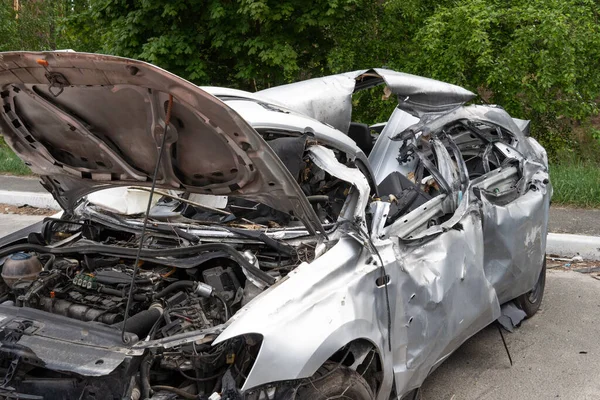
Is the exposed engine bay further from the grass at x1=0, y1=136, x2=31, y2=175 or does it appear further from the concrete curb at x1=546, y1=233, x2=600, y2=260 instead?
the grass at x1=0, y1=136, x2=31, y2=175

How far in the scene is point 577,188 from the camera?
8648 millimetres

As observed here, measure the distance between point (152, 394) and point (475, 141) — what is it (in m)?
3.54

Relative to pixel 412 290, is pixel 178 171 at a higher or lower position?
higher

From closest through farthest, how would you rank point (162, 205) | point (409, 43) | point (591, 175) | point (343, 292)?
point (343, 292) → point (162, 205) → point (591, 175) → point (409, 43)

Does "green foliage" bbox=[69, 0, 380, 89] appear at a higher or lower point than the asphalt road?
higher

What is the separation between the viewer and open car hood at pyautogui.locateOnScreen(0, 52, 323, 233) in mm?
2979

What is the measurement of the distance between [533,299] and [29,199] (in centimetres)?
732

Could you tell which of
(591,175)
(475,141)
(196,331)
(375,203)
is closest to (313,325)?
(196,331)

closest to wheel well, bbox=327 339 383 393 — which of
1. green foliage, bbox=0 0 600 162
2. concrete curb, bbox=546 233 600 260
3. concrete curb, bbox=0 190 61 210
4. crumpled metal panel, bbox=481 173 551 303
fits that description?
crumpled metal panel, bbox=481 173 551 303

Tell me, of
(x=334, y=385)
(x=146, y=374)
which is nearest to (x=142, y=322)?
(x=146, y=374)

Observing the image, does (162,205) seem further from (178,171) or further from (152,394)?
(152,394)

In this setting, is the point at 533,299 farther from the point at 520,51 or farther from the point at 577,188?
the point at 520,51

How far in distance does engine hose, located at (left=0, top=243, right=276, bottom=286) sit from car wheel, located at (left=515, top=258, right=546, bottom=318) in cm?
285

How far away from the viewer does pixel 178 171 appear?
11.8 feet
